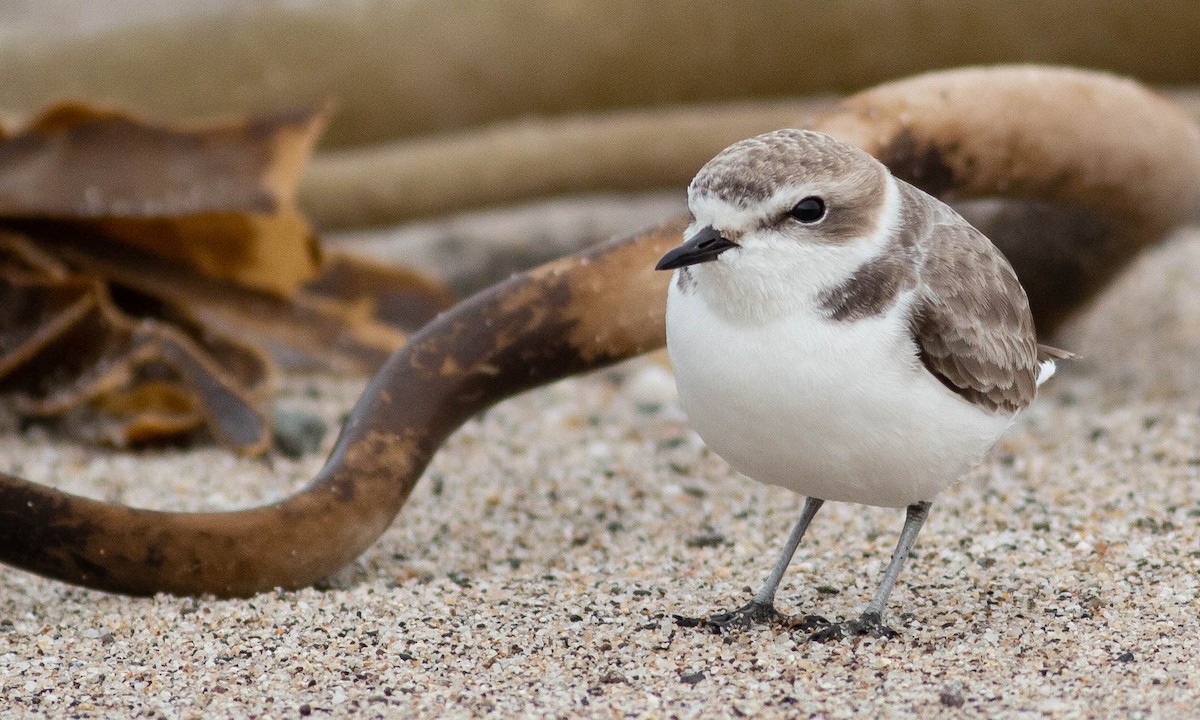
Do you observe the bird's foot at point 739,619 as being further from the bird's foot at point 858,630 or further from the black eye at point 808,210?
the black eye at point 808,210

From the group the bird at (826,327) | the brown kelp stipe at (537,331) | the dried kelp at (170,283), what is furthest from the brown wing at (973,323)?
the dried kelp at (170,283)

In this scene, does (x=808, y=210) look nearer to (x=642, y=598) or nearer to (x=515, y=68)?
(x=642, y=598)

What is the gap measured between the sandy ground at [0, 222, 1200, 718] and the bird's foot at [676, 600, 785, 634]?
4 cm

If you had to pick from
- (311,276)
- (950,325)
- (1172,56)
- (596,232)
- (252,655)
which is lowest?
(596,232)

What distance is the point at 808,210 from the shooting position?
2.99m

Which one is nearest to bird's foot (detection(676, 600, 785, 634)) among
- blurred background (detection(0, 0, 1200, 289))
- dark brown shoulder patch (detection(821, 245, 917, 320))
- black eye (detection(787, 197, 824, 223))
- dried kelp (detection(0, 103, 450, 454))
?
dark brown shoulder patch (detection(821, 245, 917, 320))

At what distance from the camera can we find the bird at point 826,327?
2955mm

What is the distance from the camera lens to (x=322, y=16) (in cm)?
689

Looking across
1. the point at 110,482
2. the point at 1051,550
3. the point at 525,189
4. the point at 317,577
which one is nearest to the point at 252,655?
the point at 317,577

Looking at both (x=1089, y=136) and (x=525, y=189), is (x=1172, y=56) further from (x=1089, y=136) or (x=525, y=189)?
(x=525, y=189)

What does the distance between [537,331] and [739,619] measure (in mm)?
1017

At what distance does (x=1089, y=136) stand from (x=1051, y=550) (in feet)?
5.28

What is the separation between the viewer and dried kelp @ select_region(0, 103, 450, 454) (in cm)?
498

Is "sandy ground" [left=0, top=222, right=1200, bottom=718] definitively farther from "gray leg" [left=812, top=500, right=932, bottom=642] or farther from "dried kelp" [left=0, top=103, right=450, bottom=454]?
"dried kelp" [left=0, top=103, right=450, bottom=454]
